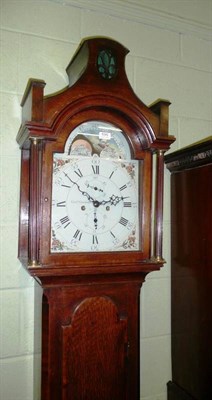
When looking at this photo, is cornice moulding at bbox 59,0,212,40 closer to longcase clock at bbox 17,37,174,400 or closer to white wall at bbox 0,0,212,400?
white wall at bbox 0,0,212,400

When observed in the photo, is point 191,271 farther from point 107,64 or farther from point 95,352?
point 107,64

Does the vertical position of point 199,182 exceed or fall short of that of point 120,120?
it falls short

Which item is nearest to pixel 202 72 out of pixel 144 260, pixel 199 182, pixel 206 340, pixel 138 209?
pixel 199 182

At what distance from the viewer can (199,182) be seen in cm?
112

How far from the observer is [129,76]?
130 cm

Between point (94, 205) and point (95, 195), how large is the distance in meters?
0.03

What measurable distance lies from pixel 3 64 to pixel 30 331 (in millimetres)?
905

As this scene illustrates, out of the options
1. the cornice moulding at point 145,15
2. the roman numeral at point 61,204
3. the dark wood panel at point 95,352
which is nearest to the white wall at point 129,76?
the cornice moulding at point 145,15

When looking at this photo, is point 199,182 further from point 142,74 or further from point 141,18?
point 141,18

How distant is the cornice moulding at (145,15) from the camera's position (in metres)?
1.23

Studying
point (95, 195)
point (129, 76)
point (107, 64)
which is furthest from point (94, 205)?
point (129, 76)

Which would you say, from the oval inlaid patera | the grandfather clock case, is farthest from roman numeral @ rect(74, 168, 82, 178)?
the grandfather clock case

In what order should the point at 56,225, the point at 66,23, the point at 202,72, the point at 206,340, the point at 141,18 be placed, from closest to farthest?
1. the point at 56,225
2. the point at 206,340
3. the point at 66,23
4. the point at 141,18
5. the point at 202,72

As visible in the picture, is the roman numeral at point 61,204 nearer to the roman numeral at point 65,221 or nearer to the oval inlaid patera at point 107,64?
the roman numeral at point 65,221
